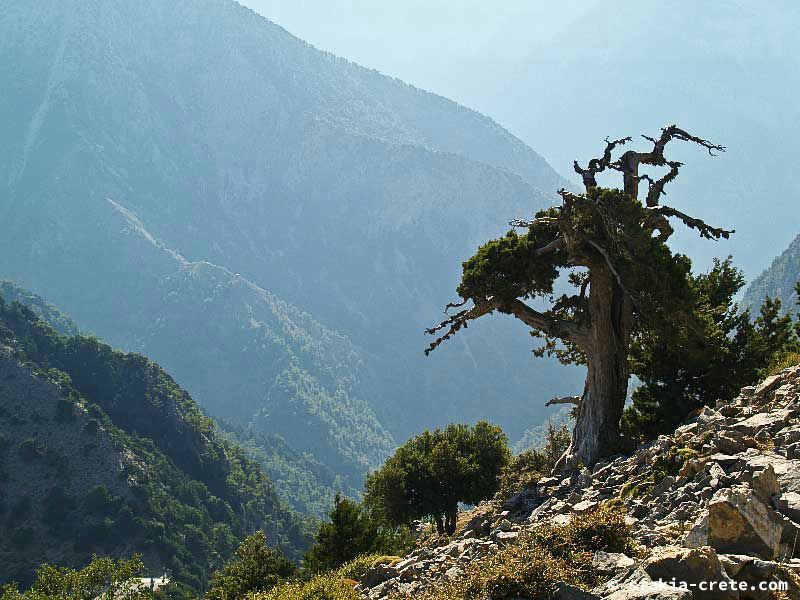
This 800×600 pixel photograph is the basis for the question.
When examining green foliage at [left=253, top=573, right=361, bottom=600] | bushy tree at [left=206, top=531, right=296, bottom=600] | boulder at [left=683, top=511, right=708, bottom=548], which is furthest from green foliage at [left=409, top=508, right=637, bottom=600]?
bushy tree at [left=206, top=531, right=296, bottom=600]

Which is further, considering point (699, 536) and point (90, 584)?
point (90, 584)

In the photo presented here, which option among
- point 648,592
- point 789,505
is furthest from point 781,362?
point 648,592

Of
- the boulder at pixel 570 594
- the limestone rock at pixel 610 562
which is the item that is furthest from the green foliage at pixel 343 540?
the boulder at pixel 570 594

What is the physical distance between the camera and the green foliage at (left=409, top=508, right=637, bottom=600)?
330 inches

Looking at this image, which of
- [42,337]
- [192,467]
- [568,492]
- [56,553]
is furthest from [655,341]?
[42,337]

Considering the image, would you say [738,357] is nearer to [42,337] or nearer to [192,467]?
[192,467]

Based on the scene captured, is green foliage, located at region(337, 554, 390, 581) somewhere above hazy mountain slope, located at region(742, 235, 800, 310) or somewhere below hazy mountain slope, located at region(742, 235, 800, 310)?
below

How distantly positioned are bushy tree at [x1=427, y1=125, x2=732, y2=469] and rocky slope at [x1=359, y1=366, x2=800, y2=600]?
3.83m

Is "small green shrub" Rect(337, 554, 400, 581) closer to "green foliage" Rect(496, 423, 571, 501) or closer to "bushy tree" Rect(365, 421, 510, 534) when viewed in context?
"green foliage" Rect(496, 423, 571, 501)

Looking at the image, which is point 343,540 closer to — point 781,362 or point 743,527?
point 781,362

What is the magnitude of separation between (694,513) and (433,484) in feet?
84.5

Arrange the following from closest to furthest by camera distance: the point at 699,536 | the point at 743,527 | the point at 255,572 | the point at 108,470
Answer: the point at 743,527 → the point at 699,536 → the point at 255,572 → the point at 108,470

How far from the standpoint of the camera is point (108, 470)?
107 meters

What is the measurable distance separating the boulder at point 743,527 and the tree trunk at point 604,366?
48.5ft
